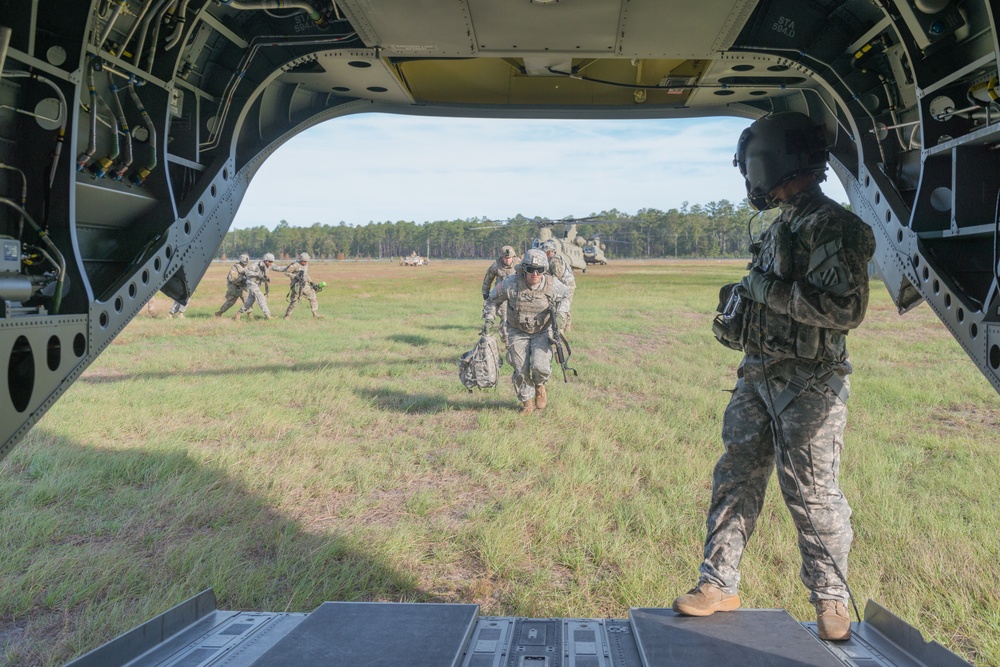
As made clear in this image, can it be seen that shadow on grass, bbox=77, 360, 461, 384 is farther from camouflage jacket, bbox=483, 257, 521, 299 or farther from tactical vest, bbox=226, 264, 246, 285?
tactical vest, bbox=226, 264, 246, 285

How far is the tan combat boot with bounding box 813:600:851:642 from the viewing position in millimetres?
2664

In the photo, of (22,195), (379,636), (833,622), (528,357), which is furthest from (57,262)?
(528,357)

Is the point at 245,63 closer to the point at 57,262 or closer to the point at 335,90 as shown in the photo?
the point at 335,90

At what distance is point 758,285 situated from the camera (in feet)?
9.17

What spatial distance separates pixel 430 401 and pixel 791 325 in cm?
654

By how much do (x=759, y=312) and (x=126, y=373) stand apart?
1101 cm

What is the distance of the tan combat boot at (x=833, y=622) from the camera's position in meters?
2.66

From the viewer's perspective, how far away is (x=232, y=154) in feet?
12.3

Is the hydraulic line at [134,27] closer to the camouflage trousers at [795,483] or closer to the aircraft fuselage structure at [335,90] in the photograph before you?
the aircraft fuselage structure at [335,90]

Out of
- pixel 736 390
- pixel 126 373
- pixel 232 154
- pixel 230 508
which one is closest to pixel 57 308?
pixel 232 154

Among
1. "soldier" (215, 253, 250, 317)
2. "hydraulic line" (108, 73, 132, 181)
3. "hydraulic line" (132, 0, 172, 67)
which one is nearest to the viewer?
"hydraulic line" (132, 0, 172, 67)

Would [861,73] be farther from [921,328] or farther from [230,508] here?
[921,328]

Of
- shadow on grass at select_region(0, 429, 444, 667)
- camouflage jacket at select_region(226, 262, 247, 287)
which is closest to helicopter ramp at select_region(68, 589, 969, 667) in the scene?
shadow on grass at select_region(0, 429, 444, 667)

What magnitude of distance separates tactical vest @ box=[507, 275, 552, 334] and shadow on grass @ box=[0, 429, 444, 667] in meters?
3.46
